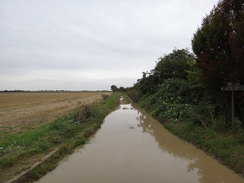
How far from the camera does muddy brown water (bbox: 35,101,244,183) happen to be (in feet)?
17.8

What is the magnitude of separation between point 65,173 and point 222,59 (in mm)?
6469

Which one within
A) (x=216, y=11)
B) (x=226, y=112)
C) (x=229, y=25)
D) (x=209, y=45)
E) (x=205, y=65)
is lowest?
(x=226, y=112)

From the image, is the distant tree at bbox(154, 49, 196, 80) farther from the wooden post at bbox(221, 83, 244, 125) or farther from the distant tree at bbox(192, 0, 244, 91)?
the wooden post at bbox(221, 83, 244, 125)

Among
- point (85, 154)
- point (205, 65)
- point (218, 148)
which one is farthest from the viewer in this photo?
point (205, 65)

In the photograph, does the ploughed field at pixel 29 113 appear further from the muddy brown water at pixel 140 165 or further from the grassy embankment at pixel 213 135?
the grassy embankment at pixel 213 135

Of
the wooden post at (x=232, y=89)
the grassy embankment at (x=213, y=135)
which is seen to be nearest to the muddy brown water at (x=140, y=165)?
the grassy embankment at (x=213, y=135)

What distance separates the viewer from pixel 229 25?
7.95 m

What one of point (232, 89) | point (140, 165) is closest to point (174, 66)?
point (232, 89)

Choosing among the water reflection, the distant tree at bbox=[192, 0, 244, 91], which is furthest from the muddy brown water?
the distant tree at bbox=[192, 0, 244, 91]

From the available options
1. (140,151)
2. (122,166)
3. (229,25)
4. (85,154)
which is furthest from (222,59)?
(85,154)

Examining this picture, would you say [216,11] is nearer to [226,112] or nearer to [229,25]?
[229,25]

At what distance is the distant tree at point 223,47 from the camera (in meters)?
7.31

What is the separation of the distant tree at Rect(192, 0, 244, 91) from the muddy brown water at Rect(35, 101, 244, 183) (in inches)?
113

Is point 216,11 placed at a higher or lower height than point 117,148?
higher
